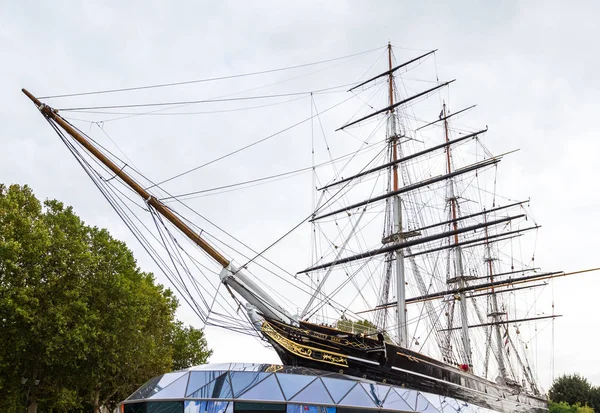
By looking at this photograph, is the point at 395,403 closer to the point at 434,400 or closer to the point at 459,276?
the point at 434,400

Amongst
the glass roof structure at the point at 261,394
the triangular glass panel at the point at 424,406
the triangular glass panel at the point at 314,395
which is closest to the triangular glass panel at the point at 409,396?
the glass roof structure at the point at 261,394

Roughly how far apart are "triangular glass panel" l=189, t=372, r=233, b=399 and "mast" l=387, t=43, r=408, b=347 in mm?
14802

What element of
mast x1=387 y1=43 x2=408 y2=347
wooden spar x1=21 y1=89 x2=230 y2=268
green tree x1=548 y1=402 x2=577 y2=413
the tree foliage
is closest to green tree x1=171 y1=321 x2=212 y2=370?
the tree foliage

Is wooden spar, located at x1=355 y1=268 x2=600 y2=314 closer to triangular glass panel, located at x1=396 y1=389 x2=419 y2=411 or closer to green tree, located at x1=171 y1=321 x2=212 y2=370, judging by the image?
green tree, located at x1=171 y1=321 x2=212 y2=370

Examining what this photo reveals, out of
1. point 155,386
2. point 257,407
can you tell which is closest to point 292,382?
point 257,407

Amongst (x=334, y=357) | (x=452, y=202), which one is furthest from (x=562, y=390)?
(x=334, y=357)

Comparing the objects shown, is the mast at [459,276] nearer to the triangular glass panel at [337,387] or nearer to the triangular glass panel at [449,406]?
the triangular glass panel at [449,406]

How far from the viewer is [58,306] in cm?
2731

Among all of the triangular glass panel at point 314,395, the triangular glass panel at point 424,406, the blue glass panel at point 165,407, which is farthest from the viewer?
the triangular glass panel at point 424,406

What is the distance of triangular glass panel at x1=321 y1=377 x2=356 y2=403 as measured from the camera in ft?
57.1

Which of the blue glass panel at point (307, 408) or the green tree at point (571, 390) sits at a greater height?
the green tree at point (571, 390)

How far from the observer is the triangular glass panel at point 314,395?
16703mm

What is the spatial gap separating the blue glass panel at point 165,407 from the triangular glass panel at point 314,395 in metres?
3.41

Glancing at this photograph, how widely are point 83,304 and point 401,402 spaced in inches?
678
